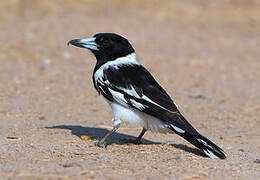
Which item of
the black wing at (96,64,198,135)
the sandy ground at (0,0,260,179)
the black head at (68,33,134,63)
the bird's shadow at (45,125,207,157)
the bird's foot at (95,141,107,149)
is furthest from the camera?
the black head at (68,33,134,63)

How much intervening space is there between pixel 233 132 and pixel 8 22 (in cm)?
817

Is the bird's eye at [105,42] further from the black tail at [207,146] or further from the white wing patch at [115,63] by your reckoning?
the black tail at [207,146]

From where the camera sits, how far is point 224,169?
4.89 metres

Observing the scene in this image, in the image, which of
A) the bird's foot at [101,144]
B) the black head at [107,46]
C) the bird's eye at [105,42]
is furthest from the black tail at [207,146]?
the bird's eye at [105,42]

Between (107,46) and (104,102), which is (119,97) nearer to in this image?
(107,46)

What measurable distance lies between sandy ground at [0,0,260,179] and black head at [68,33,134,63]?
0.99 meters

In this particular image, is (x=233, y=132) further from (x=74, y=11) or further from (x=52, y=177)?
(x=74, y=11)

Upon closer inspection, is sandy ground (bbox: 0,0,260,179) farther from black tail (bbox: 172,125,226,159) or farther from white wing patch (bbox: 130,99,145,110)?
white wing patch (bbox: 130,99,145,110)

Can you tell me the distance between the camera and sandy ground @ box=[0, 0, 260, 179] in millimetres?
4891

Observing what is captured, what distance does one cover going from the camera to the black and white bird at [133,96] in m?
5.39

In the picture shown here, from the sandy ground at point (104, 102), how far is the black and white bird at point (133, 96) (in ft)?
0.70

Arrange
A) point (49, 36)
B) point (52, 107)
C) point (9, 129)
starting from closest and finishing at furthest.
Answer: point (9, 129), point (52, 107), point (49, 36)

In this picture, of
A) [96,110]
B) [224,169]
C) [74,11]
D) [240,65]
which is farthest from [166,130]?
[74,11]

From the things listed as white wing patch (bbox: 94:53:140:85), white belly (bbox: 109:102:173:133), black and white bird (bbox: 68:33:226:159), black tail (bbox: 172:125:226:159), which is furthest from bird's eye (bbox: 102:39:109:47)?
black tail (bbox: 172:125:226:159)
